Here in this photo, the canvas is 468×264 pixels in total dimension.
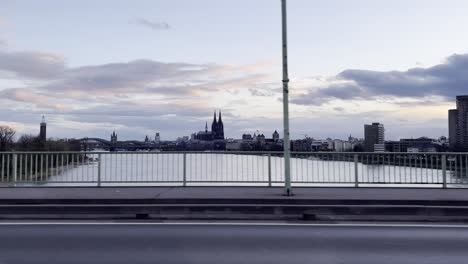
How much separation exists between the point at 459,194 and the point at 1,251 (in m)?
11.5

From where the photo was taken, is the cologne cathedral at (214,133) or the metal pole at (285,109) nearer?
the metal pole at (285,109)

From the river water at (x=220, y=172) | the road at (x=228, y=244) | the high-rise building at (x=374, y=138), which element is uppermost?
the high-rise building at (x=374, y=138)

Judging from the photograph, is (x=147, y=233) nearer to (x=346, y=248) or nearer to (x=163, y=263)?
(x=163, y=263)

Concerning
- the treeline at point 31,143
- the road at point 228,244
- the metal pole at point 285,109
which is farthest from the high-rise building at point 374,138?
the treeline at point 31,143

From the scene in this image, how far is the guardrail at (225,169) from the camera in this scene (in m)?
15.2

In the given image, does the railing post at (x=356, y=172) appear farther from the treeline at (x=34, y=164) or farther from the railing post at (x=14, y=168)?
the railing post at (x=14, y=168)

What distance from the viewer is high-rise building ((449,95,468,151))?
21.4 meters

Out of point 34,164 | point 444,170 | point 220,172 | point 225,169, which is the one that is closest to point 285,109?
point 225,169

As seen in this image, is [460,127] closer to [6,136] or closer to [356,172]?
[356,172]

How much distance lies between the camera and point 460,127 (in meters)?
23.7

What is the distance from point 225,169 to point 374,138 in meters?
6.96

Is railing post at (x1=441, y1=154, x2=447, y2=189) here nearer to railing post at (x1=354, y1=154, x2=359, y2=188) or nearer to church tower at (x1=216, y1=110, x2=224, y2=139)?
railing post at (x1=354, y1=154, x2=359, y2=188)

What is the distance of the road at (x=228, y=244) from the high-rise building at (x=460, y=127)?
42.2 ft

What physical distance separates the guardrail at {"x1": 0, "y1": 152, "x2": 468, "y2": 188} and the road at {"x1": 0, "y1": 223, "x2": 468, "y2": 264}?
545 centimetres
